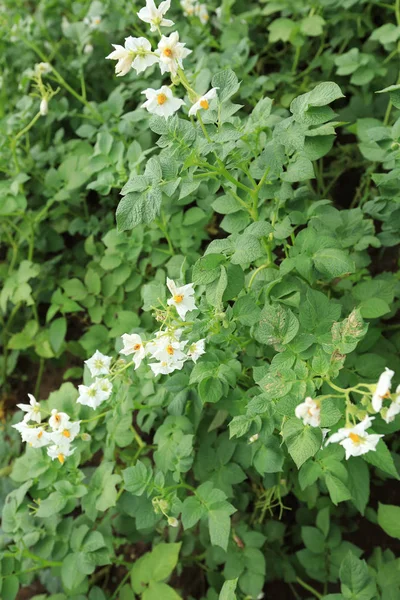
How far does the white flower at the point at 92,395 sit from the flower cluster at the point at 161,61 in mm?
576

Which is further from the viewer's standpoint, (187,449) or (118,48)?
(187,449)

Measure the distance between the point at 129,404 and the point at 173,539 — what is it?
51cm

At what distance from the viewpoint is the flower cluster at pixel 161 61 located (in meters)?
0.92

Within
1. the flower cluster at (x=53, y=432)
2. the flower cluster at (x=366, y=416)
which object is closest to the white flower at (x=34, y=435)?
the flower cluster at (x=53, y=432)

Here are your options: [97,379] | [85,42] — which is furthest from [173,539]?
[85,42]

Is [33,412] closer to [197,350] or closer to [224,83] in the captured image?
[197,350]

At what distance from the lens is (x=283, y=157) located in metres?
1.07

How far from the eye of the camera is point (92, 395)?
120cm

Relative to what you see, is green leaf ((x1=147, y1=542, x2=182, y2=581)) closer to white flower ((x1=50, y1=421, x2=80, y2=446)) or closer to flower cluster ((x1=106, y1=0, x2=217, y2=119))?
white flower ((x1=50, y1=421, x2=80, y2=446))

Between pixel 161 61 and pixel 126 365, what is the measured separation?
0.59 m

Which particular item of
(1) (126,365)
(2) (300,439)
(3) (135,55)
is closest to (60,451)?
(1) (126,365)

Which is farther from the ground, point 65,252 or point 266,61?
point 266,61

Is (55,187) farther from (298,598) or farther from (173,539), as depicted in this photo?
(298,598)

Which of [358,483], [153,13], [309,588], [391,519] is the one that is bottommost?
[309,588]
